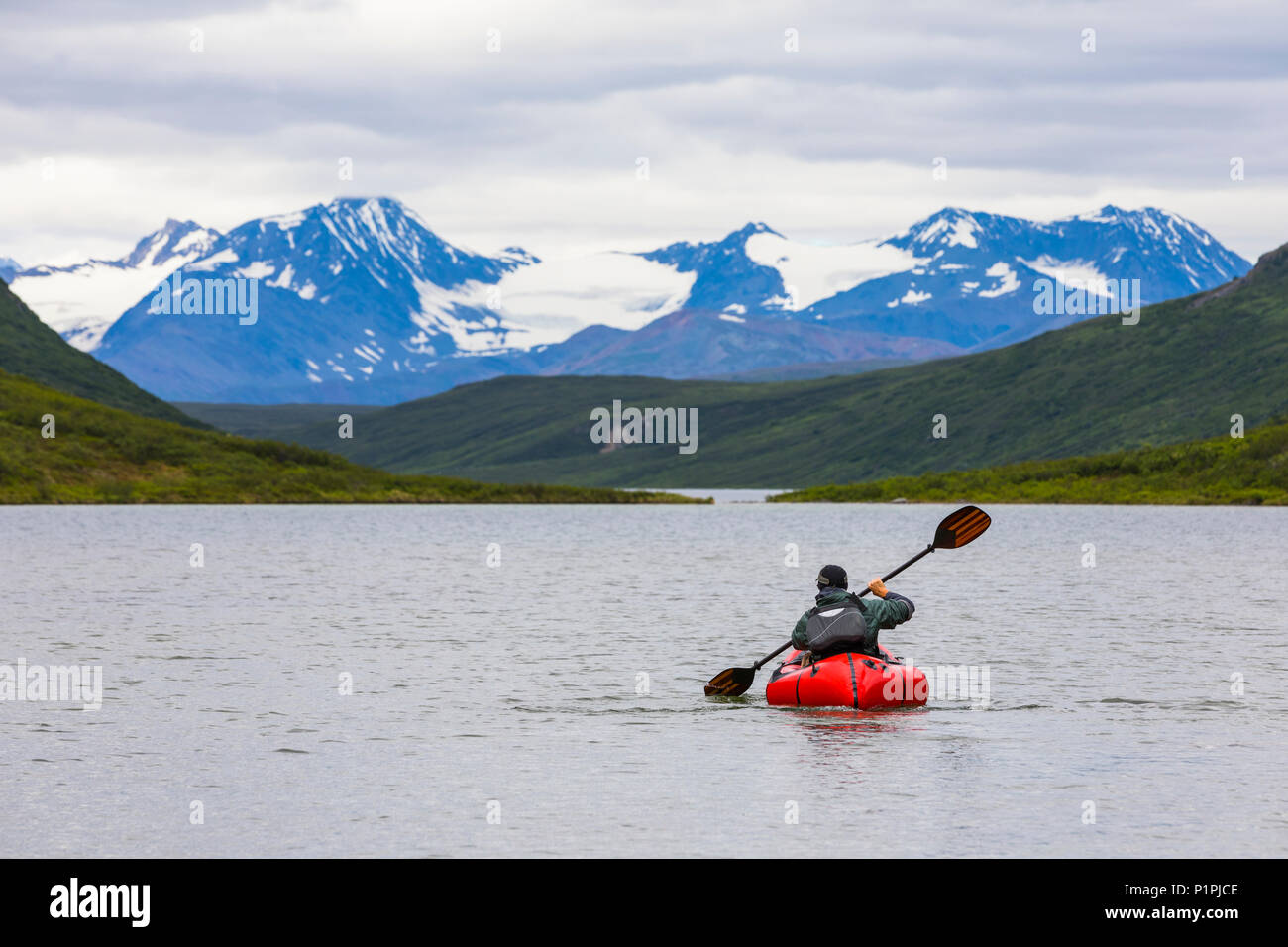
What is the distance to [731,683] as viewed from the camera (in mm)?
37969

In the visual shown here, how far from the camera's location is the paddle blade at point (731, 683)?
37.7 m

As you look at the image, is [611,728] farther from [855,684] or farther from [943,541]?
[943,541]

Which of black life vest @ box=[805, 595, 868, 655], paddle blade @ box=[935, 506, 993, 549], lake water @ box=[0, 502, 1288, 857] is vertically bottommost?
lake water @ box=[0, 502, 1288, 857]

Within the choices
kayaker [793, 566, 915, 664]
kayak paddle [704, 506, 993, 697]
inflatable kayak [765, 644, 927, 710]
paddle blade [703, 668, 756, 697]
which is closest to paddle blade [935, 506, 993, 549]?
kayak paddle [704, 506, 993, 697]

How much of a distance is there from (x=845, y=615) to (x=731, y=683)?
4.99 meters

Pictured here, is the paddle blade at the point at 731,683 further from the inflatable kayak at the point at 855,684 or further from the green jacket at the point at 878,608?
the green jacket at the point at 878,608

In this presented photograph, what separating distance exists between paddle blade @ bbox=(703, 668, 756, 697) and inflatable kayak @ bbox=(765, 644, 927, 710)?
1956mm

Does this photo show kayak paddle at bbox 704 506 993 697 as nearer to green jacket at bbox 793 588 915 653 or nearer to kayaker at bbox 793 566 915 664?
kayaker at bbox 793 566 915 664

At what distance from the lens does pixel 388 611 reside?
65.6 meters

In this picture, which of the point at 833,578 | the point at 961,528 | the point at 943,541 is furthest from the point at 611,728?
the point at 961,528

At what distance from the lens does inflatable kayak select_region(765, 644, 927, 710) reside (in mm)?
34562

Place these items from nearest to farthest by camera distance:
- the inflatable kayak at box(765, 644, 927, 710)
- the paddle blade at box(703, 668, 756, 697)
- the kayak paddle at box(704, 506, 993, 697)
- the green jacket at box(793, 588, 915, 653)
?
the green jacket at box(793, 588, 915, 653) < the inflatable kayak at box(765, 644, 927, 710) < the paddle blade at box(703, 668, 756, 697) < the kayak paddle at box(704, 506, 993, 697)
